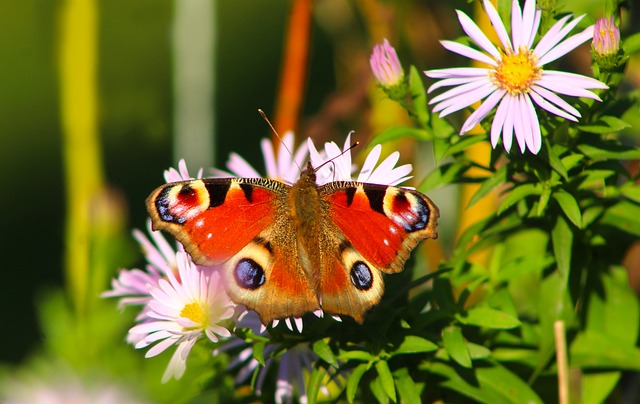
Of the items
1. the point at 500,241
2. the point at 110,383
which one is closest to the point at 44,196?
the point at 500,241

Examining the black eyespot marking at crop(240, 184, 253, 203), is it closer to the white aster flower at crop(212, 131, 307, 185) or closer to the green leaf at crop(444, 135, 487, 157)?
the white aster flower at crop(212, 131, 307, 185)

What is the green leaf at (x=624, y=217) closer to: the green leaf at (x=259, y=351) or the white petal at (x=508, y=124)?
the white petal at (x=508, y=124)

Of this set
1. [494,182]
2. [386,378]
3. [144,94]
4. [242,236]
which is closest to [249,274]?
[242,236]

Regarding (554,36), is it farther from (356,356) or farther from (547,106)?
(356,356)

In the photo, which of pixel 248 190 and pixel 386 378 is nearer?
pixel 386 378

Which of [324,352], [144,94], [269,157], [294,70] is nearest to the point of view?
[324,352]

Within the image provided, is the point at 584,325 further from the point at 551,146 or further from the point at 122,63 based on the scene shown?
the point at 122,63

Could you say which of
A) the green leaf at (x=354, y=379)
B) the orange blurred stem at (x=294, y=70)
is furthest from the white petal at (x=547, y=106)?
the orange blurred stem at (x=294, y=70)
